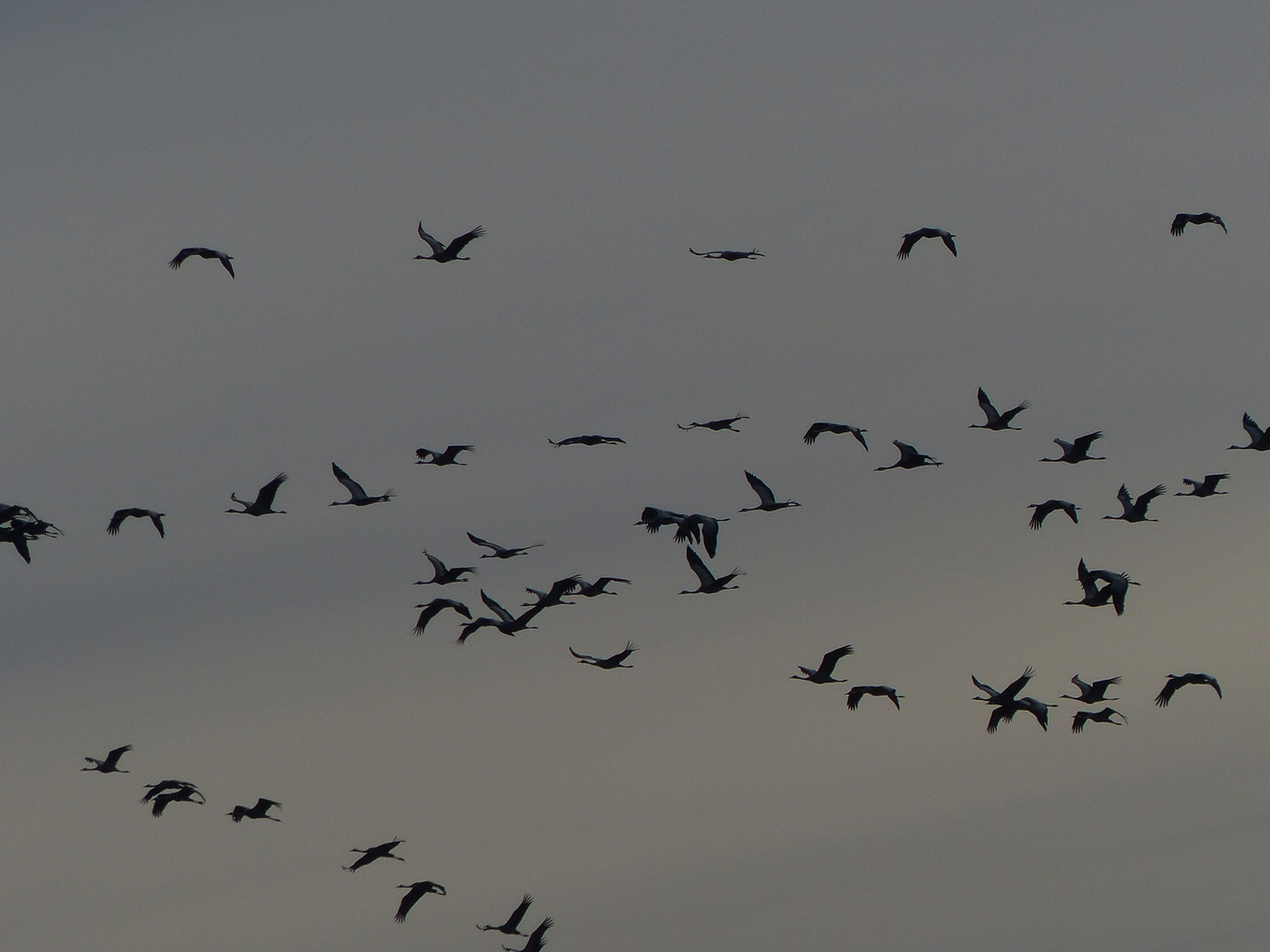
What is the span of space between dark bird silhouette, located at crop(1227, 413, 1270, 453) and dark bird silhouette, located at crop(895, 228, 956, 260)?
1111cm

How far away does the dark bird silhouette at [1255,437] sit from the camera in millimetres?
72562

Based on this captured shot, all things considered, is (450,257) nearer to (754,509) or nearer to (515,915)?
(754,509)

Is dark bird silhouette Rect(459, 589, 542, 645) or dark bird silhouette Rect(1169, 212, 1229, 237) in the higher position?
dark bird silhouette Rect(1169, 212, 1229, 237)

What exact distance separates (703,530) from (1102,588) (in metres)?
14.8

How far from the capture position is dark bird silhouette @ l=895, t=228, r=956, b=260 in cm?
7188

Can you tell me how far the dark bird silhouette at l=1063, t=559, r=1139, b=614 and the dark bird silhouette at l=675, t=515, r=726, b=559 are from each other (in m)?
11.7

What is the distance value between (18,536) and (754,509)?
21312 millimetres

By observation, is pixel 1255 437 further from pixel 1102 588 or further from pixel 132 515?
pixel 132 515

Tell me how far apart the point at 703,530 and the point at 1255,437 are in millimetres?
21227

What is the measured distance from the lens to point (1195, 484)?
245ft

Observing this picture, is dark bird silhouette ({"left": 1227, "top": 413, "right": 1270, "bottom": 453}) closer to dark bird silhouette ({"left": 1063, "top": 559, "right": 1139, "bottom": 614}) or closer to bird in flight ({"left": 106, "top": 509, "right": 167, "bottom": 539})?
dark bird silhouette ({"left": 1063, "top": 559, "right": 1139, "bottom": 614})

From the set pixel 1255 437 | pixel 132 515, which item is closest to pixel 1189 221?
pixel 1255 437

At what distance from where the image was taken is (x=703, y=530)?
6319cm

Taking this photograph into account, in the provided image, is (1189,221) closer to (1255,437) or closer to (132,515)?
(1255,437)
